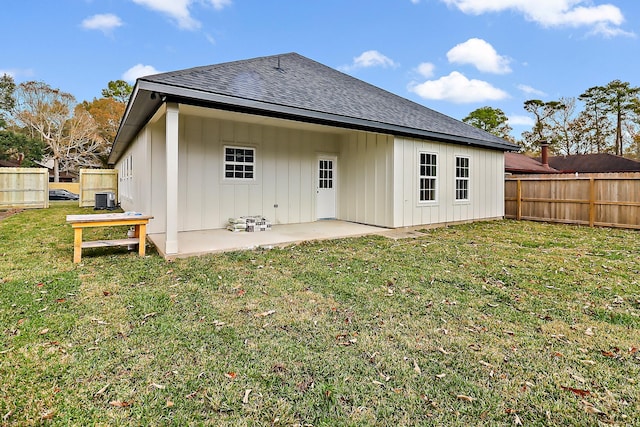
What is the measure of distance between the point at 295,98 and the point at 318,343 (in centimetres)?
531

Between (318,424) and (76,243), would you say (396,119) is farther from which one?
(318,424)

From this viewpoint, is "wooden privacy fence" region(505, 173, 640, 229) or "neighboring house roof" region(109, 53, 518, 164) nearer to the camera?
"neighboring house roof" region(109, 53, 518, 164)

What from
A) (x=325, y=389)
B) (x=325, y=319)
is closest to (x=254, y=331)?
(x=325, y=319)

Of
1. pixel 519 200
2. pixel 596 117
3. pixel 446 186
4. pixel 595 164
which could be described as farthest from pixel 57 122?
pixel 596 117

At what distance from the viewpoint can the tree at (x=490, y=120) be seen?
99.1 feet

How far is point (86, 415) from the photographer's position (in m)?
1.66

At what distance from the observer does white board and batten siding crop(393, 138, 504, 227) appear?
8.19 meters

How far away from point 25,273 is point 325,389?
4315 millimetres

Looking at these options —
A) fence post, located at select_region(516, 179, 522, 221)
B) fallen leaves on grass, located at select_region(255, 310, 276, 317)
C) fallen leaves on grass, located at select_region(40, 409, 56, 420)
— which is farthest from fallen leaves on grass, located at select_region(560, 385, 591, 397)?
fence post, located at select_region(516, 179, 522, 221)

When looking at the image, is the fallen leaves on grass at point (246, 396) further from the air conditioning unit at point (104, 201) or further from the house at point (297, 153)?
the air conditioning unit at point (104, 201)

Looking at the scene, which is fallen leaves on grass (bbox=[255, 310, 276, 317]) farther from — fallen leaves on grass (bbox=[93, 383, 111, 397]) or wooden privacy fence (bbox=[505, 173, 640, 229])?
wooden privacy fence (bbox=[505, 173, 640, 229])

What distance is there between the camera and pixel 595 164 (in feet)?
71.4

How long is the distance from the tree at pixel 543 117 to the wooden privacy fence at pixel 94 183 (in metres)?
31.7

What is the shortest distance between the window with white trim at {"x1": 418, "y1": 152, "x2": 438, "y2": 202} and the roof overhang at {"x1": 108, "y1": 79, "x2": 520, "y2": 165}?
0.52 m
